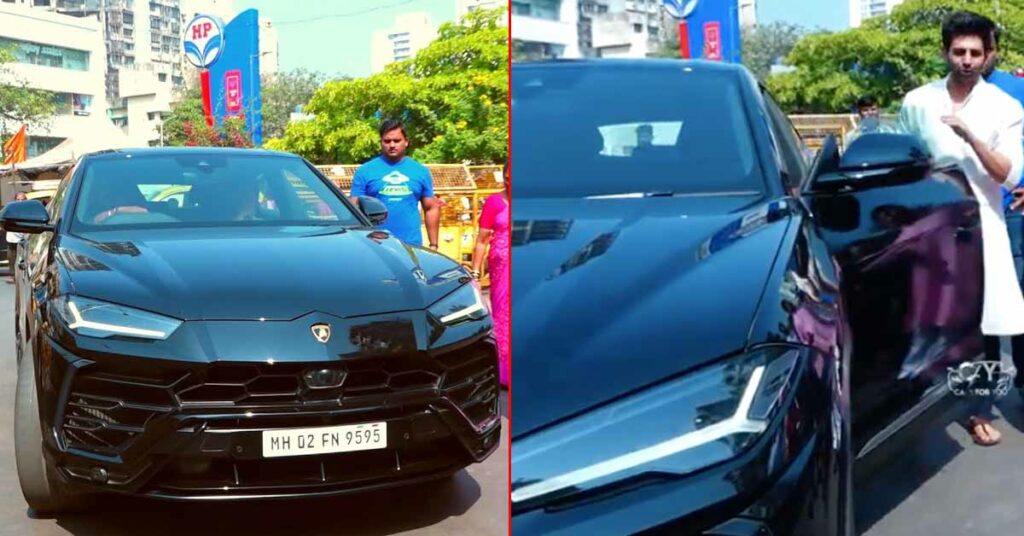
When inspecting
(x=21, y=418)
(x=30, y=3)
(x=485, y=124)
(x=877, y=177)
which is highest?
(x=30, y=3)

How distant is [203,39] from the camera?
5531mm

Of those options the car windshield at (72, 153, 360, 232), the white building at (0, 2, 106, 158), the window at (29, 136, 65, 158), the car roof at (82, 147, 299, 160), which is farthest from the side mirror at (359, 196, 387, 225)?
the window at (29, 136, 65, 158)

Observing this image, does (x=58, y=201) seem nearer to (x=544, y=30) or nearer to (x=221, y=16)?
(x=221, y=16)

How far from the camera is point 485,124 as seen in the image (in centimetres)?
377

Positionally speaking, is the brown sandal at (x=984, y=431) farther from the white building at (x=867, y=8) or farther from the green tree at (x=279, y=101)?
the green tree at (x=279, y=101)

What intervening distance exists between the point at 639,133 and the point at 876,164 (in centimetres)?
22

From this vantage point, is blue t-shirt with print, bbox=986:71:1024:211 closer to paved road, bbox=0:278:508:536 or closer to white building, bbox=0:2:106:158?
paved road, bbox=0:278:508:536

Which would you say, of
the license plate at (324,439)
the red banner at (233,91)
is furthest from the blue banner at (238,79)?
the license plate at (324,439)

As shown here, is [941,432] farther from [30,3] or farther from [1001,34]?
[30,3]

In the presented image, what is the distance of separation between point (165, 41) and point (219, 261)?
4.01 meters

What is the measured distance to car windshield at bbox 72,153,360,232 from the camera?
3373mm

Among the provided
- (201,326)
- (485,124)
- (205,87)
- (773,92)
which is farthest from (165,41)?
(773,92)

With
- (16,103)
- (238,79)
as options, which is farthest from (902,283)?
(16,103)

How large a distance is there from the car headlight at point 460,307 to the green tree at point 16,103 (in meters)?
22.3
